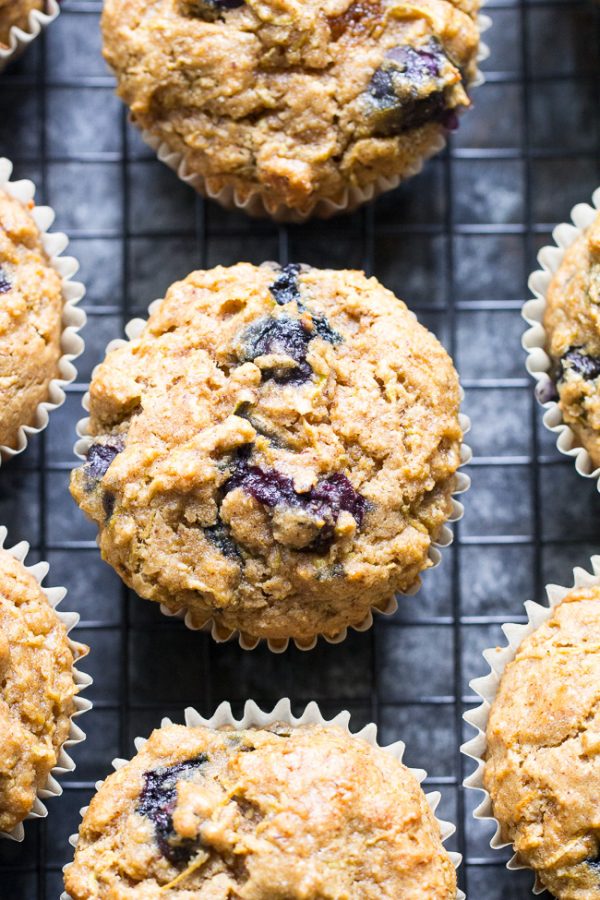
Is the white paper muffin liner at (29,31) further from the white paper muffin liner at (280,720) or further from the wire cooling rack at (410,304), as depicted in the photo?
the white paper muffin liner at (280,720)

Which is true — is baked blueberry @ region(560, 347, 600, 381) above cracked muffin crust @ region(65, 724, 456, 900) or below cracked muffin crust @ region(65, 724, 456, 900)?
above

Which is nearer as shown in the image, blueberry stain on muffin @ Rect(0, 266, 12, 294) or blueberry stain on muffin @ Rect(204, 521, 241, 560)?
blueberry stain on muffin @ Rect(204, 521, 241, 560)

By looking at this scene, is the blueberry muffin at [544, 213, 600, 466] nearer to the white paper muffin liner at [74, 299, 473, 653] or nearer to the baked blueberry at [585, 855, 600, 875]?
the white paper muffin liner at [74, 299, 473, 653]

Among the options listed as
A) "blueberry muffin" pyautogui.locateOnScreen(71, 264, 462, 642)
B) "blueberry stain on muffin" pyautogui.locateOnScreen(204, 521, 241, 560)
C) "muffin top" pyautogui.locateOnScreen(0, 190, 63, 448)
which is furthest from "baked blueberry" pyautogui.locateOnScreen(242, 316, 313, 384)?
"muffin top" pyautogui.locateOnScreen(0, 190, 63, 448)

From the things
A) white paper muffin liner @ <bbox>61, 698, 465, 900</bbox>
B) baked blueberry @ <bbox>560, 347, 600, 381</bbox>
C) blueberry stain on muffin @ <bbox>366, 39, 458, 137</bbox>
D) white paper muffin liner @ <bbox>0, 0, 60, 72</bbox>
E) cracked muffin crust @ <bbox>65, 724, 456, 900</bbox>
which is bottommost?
cracked muffin crust @ <bbox>65, 724, 456, 900</bbox>

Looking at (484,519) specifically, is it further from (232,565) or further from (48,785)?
(48,785)

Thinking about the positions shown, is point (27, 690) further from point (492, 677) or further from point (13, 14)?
point (13, 14)

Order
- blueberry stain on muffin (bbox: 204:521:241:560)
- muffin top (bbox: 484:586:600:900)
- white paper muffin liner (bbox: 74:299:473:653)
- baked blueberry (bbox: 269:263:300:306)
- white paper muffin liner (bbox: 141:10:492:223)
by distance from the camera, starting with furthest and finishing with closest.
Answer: white paper muffin liner (bbox: 141:10:492:223), white paper muffin liner (bbox: 74:299:473:653), baked blueberry (bbox: 269:263:300:306), blueberry stain on muffin (bbox: 204:521:241:560), muffin top (bbox: 484:586:600:900)

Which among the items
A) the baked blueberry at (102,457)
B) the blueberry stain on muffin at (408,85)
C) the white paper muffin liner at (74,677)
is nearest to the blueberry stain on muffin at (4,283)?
the baked blueberry at (102,457)
